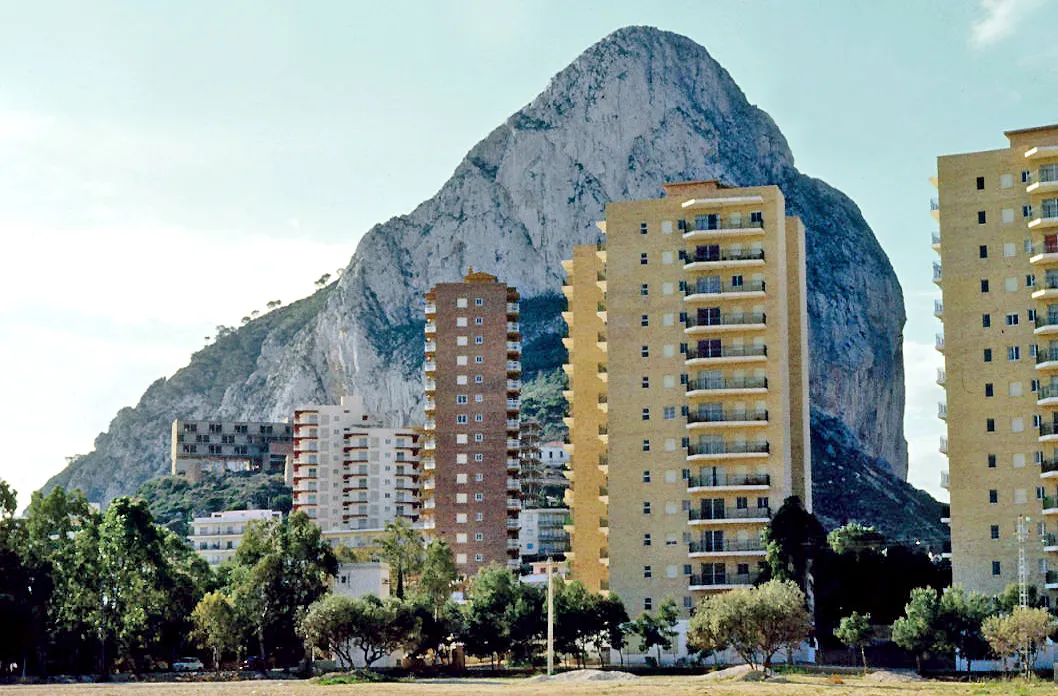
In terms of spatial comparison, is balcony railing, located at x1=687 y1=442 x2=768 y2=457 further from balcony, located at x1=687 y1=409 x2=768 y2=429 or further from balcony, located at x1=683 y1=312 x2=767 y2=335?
balcony, located at x1=683 y1=312 x2=767 y2=335

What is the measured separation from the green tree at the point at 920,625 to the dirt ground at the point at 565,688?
828 cm

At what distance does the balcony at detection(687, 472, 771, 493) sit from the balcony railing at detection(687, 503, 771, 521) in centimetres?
149

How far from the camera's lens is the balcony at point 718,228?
117250mm

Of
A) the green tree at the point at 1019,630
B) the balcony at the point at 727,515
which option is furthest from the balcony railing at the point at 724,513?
the green tree at the point at 1019,630

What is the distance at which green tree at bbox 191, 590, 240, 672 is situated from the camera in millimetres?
103875

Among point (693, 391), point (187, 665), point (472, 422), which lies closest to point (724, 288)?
point (693, 391)

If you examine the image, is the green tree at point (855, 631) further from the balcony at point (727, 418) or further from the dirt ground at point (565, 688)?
the balcony at point (727, 418)

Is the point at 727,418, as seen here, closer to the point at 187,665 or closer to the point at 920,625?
the point at 920,625

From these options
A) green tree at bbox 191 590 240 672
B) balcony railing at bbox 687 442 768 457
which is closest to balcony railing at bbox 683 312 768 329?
balcony railing at bbox 687 442 768 457

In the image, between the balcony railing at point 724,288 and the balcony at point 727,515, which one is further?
the balcony railing at point 724,288

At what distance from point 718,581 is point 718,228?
25442 millimetres

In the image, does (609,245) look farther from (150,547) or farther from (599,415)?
(150,547)

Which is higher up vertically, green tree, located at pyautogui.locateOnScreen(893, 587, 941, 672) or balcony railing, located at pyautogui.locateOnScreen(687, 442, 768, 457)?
balcony railing, located at pyautogui.locateOnScreen(687, 442, 768, 457)

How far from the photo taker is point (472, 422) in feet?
575
